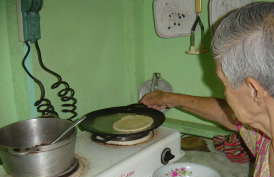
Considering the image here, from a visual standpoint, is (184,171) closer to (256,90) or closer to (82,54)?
(256,90)

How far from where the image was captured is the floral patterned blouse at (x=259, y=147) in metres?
1.06

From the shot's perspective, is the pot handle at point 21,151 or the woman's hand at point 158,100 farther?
the woman's hand at point 158,100

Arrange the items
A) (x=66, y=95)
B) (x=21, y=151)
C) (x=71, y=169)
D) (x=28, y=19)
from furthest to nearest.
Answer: (x=66, y=95) < (x=28, y=19) < (x=71, y=169) < (x=21, y=151)

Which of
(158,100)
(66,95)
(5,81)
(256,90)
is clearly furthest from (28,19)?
(256,90)

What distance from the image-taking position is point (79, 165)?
1033mm

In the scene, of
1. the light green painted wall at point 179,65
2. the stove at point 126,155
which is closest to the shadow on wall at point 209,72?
the light green painted wall at point 179,65

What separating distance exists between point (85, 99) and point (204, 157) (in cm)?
55

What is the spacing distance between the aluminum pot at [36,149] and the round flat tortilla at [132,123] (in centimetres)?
22

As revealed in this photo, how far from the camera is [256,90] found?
31.1 inches

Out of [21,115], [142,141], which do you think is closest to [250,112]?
[142,141]

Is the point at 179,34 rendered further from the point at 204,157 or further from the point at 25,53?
the point at 25,53

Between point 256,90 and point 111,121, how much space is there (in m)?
0.63

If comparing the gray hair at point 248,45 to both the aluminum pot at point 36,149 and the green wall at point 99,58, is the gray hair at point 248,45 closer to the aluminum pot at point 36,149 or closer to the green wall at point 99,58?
the aluminum pot at point 36,149

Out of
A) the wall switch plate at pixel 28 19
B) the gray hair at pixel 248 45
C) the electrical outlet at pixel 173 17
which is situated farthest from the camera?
the electrical outlet at pixel 173 17
